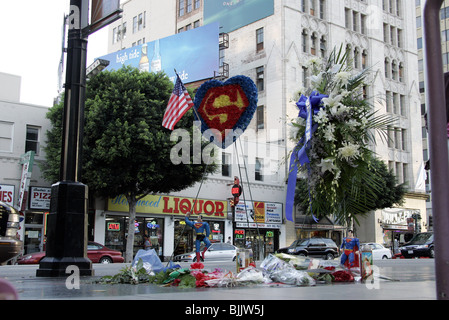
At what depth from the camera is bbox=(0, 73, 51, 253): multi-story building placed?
2670cm

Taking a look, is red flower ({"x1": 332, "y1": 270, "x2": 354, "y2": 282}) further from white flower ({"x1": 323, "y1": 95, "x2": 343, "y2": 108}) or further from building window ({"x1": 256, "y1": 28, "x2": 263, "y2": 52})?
building window ({"x1": 256, "y1": 28, "x2": 263, "y2": 52})

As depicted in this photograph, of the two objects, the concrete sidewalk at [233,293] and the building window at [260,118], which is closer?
the concrete sidewalk at [233,293]

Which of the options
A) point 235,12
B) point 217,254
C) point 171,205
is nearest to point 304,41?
point 235,12

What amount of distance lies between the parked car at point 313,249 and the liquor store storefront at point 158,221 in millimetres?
6205

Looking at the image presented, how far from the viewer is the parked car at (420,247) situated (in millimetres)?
29255

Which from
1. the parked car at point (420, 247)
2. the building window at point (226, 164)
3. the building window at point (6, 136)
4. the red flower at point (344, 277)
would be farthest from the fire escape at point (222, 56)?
the red flower at point (344, 277)

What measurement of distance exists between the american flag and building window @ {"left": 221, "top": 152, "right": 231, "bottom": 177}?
75.3 feet

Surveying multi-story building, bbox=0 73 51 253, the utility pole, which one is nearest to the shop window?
multi-story building, bbox=0 73 51 253

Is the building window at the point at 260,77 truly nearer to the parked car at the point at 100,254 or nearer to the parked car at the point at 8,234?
the parked car at the point at 100,254

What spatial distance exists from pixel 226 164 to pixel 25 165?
532 inches
